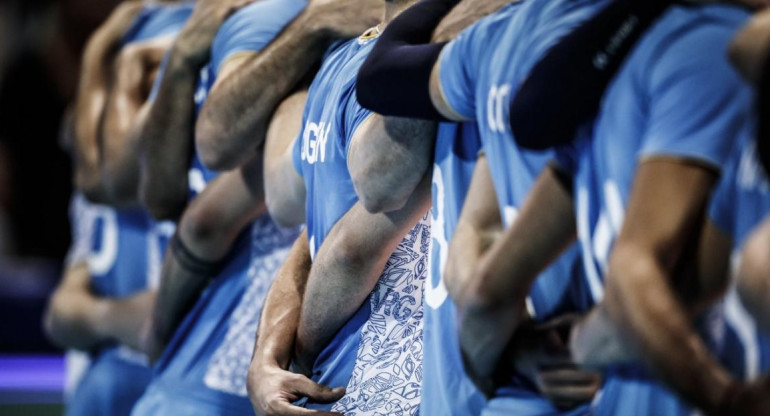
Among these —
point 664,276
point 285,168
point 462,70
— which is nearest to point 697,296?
point 664,276

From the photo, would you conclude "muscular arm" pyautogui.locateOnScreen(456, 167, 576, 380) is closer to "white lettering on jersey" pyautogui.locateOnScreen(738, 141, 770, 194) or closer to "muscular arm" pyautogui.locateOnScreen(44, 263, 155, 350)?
"white lettering on jersey" pyautogui.locateOnScreen(738, 141, 770, 194)

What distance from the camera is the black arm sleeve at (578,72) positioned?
145 centimetres

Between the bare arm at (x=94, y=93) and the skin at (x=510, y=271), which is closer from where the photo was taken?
the skin at (x=510, y=271)

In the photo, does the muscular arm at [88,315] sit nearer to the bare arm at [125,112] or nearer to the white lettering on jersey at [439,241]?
the bare arm at [125,112]

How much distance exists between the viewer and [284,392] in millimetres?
2316

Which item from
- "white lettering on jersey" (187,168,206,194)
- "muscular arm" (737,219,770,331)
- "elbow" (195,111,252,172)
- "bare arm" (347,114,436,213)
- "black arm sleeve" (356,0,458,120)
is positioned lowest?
"white lettering on jersey" (187,168,206,194)

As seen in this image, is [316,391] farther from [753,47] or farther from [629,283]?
[753,47]

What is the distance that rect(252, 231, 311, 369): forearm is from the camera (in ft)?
8.01

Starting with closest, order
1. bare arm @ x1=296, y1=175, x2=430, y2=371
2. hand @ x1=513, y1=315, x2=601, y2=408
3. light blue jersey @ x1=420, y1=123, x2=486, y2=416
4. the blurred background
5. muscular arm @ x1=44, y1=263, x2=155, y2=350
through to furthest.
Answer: hand @ x1=513, y1=315, x2=601, y2=408 → light blue jersey @ x1=420, y1=123, x2=486, y2=416 → bare arm @ x1=296, y1=175, x2=430, y2=371 → muscular arm @ x1=44, y1=263, x2=155, y2=350 → the blurred background

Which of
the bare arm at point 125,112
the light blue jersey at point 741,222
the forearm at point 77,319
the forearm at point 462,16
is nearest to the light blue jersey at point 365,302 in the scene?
the forearm at point 462,16

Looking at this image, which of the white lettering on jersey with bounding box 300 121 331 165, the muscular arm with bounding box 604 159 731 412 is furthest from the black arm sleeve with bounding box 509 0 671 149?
the white lettering on jersey with bounding box 300 121 331 165

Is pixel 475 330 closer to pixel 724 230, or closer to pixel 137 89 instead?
pixel 724 230

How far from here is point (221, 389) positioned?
9.74ft

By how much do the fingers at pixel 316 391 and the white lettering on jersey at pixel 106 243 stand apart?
1.85 m
